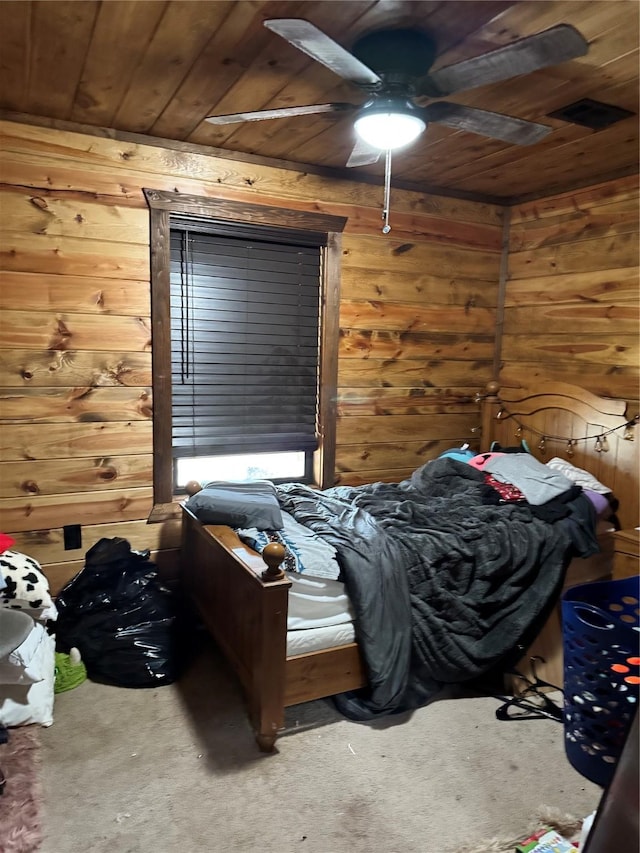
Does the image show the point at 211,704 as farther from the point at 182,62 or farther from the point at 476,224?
the point at 476,224

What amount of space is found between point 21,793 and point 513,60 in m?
2.59

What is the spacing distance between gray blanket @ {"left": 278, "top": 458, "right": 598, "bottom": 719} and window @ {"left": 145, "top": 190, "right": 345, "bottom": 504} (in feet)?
2.03

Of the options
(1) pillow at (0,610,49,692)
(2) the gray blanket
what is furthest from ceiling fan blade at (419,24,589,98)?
(1) pillow at (0,610,49,692)

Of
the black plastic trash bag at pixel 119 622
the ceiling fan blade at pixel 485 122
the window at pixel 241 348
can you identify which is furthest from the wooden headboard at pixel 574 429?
the black plastic trash bag at pixel 119 622

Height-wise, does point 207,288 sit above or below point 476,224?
below

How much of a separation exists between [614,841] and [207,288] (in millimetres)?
2717

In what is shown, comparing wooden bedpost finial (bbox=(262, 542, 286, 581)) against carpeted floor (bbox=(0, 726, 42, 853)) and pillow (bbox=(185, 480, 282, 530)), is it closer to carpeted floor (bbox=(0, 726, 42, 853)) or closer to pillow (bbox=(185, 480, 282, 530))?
pillow (bbox=(185, 480, 282, 530))

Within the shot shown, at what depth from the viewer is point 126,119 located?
2.58 metres

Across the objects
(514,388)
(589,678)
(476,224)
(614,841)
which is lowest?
(589,678)

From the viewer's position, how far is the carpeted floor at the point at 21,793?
1687 millimetres

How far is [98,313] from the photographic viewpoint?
279 cm

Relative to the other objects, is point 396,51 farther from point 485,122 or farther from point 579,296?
point 579,296

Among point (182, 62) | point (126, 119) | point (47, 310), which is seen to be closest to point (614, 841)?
point (182, 62)

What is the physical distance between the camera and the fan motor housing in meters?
1.78
